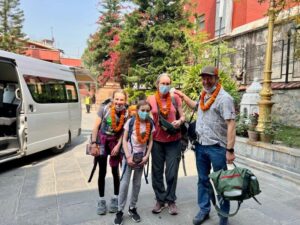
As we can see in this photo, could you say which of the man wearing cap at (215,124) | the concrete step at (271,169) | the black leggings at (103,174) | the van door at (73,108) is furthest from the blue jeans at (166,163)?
the van door at (73,108)

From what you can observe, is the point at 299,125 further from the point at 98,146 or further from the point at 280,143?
the point at 98,146

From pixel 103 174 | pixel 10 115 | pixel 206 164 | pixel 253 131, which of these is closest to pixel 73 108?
pixel 10 115

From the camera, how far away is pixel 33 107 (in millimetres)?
5309

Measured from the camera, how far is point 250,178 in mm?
2484

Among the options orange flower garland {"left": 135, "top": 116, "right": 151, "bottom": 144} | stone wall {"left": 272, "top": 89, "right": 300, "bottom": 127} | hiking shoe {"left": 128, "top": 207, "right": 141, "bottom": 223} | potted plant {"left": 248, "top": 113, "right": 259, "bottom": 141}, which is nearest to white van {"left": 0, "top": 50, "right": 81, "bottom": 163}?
hiking shoe {"left": 128, "top": 207, "right": 141, "bottom": 223}

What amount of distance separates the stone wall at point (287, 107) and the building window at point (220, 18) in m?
6.55

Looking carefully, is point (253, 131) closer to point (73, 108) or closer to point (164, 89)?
point (164, 89)

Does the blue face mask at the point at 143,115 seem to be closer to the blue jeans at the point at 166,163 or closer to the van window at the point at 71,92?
the blue jeans at the point at 166,163

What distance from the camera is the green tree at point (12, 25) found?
937 inches

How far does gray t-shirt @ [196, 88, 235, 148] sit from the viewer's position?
267 cm

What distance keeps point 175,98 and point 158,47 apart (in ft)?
26.5

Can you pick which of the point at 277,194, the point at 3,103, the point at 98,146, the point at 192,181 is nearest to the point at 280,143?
the point at 277,194

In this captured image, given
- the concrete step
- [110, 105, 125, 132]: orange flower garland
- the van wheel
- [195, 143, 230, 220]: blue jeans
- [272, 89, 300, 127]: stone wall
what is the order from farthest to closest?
[272, 89, 300, 127]: stone wall < the van wheel < the concrete step < [110, 105, 125, 132]: orange flower garland < [195, 143, 230, 220]: blue jeans

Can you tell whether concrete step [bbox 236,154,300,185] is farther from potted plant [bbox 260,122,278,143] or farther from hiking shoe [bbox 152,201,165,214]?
hiking shoe [bbox 152,201,165,214]
